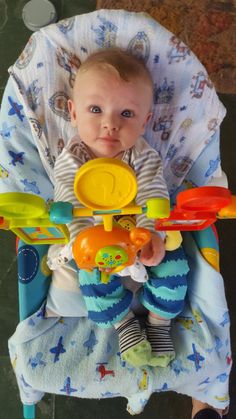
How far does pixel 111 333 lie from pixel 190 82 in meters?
0.56

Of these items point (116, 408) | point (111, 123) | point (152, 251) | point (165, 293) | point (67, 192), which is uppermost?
point (111, 123)

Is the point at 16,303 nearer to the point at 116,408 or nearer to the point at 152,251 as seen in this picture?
the point at 116,408

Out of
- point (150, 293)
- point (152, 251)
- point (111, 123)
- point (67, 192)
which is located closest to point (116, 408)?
point (150, 293)

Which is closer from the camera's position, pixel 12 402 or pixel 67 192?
pixel 67 192

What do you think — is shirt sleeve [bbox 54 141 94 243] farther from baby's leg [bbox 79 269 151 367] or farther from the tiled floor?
the tiled floor

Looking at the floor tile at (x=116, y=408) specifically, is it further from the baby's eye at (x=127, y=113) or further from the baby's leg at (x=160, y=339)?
the baby's eye at (x=127, y=113)

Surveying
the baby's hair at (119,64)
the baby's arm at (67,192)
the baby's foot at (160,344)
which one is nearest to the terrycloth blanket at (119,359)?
the baby's foot at (160,344)

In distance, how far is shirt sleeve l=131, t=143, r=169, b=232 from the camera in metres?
0.94

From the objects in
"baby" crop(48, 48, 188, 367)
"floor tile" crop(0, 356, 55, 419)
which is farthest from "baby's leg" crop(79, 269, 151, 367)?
"floor tile" crop(0, 356, 55, 419)

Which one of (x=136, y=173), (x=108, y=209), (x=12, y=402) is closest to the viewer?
(x=108, y=209)

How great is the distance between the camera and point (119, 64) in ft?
3.07

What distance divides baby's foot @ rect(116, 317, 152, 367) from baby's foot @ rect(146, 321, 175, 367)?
14mm

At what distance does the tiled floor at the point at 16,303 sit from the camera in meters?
1.23

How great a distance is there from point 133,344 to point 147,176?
34 centimetres
